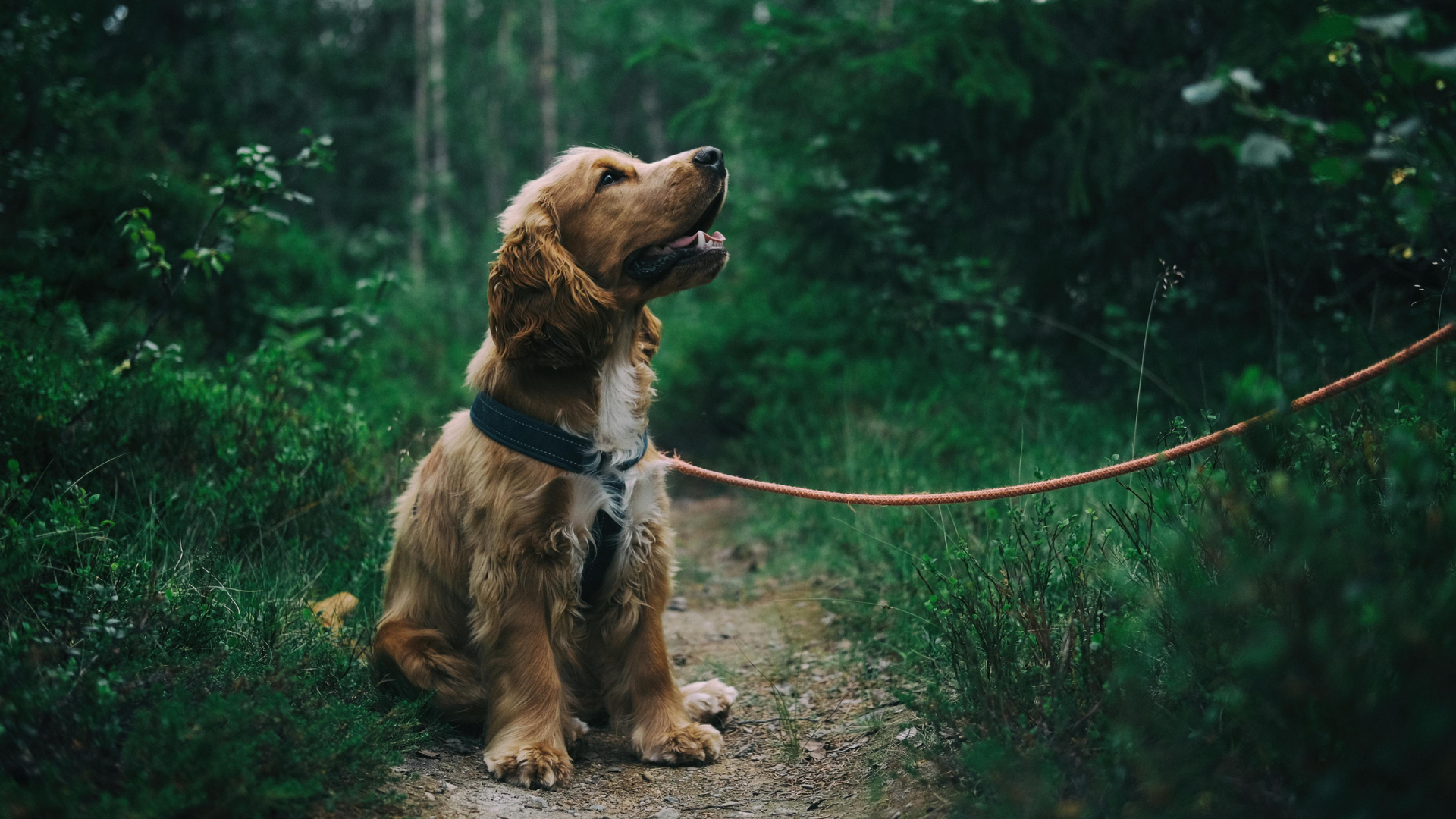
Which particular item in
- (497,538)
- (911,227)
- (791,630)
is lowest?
(791,630)

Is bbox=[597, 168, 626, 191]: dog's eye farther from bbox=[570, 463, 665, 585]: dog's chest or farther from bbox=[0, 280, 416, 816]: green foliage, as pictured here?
bbox=[0, 280, 416, 816]: green foliage

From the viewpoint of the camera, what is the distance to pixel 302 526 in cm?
393

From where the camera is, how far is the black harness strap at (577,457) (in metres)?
2.87

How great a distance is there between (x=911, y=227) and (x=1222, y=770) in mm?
5262

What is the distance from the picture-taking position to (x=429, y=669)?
302 cm

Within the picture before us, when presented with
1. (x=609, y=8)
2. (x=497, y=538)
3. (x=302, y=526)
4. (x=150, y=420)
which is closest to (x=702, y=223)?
(x=497, y=538)

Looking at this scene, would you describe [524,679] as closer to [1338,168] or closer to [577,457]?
[577,457]

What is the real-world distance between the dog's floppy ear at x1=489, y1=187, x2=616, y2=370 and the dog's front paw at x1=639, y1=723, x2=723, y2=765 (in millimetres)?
1239

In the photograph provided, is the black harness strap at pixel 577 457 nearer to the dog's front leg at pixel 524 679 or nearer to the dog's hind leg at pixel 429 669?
the dog's front leg at pixel 524 679

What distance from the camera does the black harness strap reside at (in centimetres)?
287

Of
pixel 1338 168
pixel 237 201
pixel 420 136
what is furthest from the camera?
pixel 420 136

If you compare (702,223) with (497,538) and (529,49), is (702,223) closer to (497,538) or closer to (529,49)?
(497,538)

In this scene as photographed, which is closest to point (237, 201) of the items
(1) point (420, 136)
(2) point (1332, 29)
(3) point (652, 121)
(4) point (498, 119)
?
(2) point (1332, 29)

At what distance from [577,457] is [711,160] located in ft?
3.58
